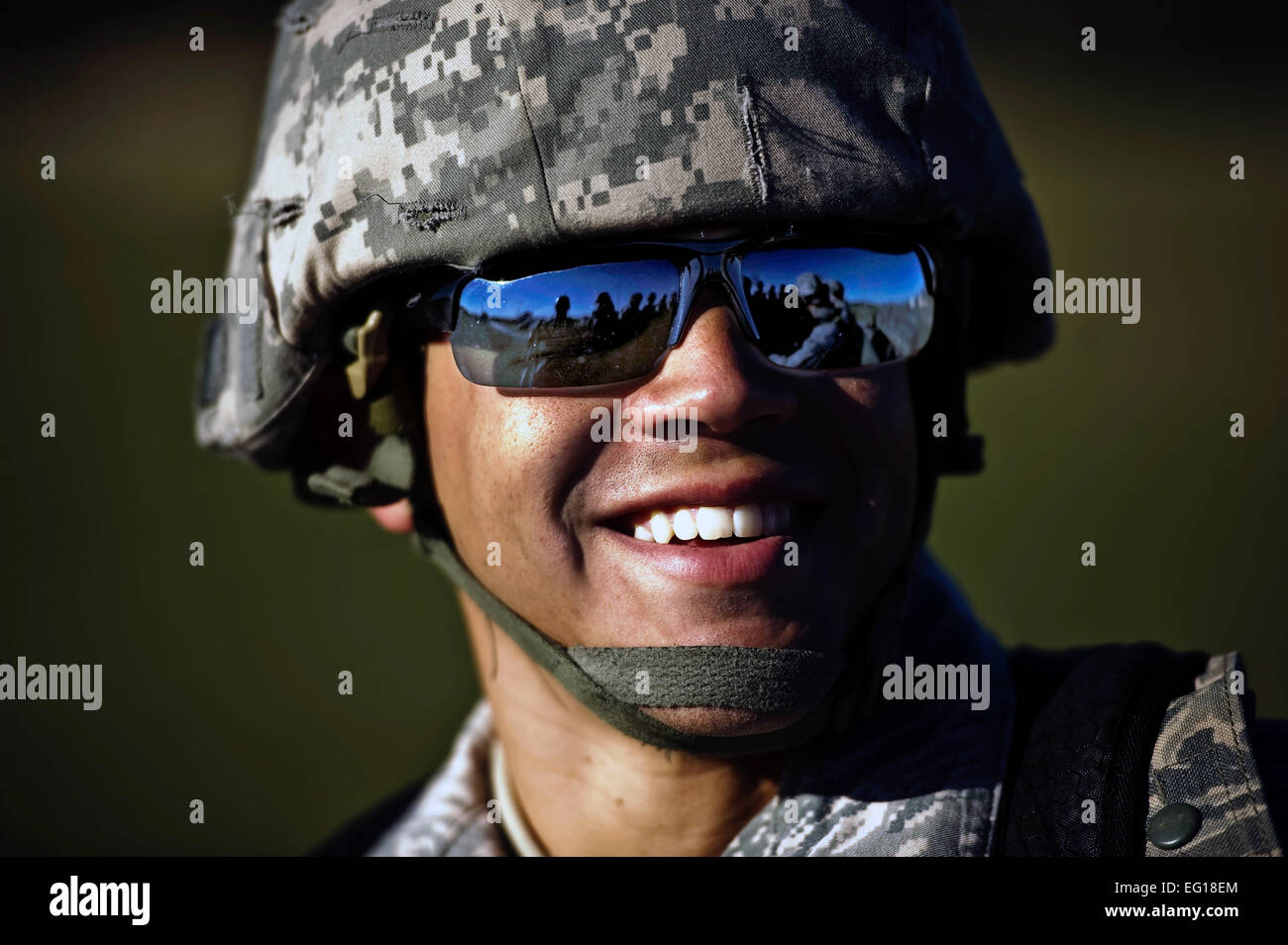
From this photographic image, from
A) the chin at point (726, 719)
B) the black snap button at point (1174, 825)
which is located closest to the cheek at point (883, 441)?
the chin at point (726, 719)

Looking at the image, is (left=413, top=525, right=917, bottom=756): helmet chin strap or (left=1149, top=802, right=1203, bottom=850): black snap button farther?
(left=413, top=525, right=917, bottom=756): helmet chin strap

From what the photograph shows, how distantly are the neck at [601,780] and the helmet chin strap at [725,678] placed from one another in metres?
0.13

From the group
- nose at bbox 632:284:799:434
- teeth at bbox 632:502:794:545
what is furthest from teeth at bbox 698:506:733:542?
nose at bbox 632:284:799:434

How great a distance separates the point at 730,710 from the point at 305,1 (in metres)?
1.52

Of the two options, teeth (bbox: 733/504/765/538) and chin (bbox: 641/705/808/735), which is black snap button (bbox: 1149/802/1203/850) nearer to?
chin (bbox: 641/705/808/735)

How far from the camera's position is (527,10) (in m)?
1.74

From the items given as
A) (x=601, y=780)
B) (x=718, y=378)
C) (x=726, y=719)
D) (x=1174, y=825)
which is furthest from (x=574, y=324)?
(x=1174, y=825)

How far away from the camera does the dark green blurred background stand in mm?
5121

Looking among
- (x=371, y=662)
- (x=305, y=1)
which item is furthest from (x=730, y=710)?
(x=371, y=662)

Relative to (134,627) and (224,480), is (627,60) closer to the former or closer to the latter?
(134,627)

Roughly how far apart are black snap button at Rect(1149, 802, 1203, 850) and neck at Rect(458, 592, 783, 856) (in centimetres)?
63

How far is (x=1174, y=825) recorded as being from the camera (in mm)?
1488

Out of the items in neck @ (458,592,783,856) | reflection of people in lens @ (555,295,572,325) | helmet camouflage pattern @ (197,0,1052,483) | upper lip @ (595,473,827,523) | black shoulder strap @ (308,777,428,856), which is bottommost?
black shoulder strap @ (308,777,428,856)

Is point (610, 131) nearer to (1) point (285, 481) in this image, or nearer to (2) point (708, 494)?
(2) point (708, 494)
